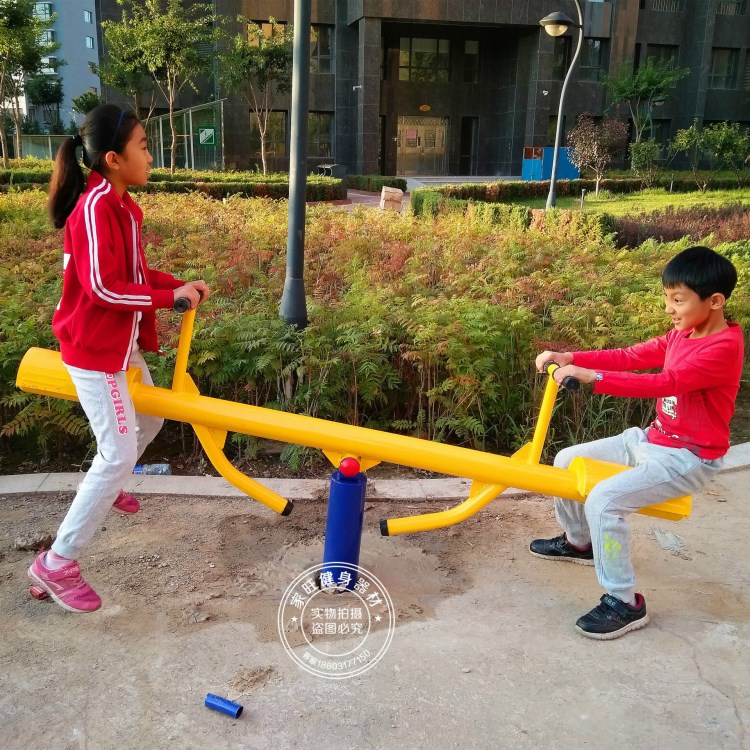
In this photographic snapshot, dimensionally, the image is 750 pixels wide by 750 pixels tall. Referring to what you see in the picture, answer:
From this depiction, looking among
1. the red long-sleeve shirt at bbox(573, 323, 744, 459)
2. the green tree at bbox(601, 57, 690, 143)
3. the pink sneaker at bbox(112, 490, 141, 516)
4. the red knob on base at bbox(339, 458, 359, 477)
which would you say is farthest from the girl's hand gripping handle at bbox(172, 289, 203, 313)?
the green tree at bbox(601, 57, 690, 143)

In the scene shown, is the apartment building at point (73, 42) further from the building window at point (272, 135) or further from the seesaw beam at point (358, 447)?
the seesaw beam at point (358, 447)

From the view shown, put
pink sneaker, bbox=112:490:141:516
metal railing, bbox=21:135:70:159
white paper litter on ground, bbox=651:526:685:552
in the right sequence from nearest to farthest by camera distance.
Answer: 1. pink sneaker, bbox=112:490:141:516
2. white paper litter on ground, bbox=651:526:685:552
3. metal railing, bbox=21:135:70:159

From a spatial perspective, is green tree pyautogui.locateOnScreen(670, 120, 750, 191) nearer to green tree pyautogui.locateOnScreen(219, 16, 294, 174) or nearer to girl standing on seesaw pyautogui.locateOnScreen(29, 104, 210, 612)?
green tree pyautogui.locateOnScreen(219, 16, 294, 174)

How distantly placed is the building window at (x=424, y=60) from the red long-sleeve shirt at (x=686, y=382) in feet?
111

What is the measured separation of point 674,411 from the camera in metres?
2.72

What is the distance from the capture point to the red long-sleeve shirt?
2529 millimetres

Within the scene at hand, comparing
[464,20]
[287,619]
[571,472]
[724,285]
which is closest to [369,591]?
[287,619]

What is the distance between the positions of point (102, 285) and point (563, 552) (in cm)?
217

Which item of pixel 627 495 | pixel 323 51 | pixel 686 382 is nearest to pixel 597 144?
pixel 323 51

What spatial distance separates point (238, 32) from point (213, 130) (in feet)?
19.2

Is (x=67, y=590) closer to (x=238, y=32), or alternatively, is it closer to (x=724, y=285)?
(x=724, y=285)

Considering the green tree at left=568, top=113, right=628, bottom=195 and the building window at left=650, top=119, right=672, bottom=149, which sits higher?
the building window at left=650, top=119, right=672, bottom=149

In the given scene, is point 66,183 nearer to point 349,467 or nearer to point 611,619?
point 349,467

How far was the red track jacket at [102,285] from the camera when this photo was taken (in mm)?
2443
